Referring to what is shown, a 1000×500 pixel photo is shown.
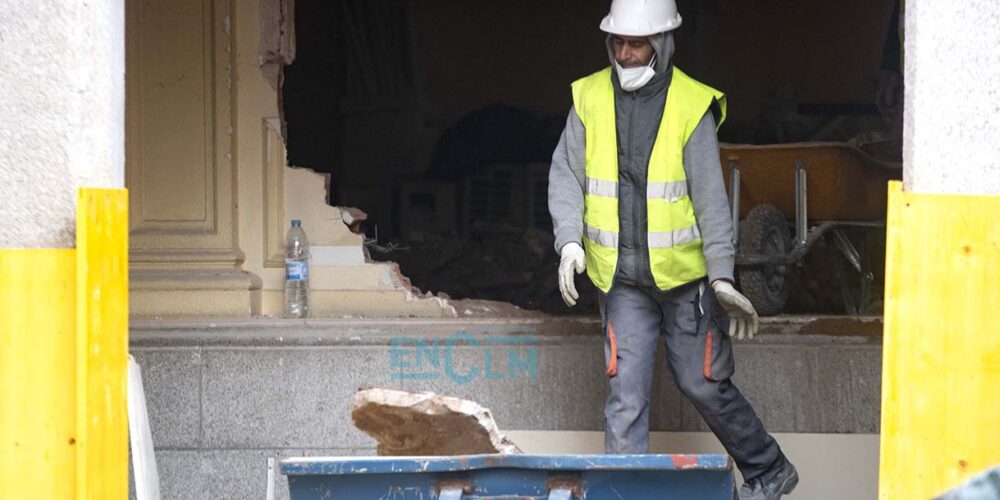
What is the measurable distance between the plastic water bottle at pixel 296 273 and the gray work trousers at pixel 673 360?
82.1 inches

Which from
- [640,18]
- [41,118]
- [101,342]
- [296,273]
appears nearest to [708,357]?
[640,18]

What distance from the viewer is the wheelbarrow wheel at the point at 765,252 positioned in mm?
7031

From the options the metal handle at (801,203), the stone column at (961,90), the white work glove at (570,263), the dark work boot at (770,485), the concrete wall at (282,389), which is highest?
the stone column at (961,90)

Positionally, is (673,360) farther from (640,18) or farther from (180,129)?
(180,129)

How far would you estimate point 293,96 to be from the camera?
1028cm

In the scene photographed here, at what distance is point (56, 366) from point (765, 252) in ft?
12.7

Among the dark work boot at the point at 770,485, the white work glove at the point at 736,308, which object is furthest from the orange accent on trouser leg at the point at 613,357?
the dark work boot at the point at 770,485

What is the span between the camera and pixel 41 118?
14.8ft

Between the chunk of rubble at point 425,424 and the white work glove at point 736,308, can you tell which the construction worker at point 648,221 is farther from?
the chunk of rubble at point 425,424

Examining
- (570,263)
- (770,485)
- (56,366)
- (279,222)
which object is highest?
(279,222)

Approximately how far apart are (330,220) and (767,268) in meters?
2.25

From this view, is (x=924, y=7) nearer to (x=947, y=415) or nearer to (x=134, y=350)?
(x=947, y=415)

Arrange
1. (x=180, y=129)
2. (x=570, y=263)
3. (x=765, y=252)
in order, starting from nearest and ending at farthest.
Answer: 1. (x=570, y=263)
2. (x=765, y=252)
3. (x=180, y=129)

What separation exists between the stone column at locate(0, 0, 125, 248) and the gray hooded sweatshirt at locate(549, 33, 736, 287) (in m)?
1.92
